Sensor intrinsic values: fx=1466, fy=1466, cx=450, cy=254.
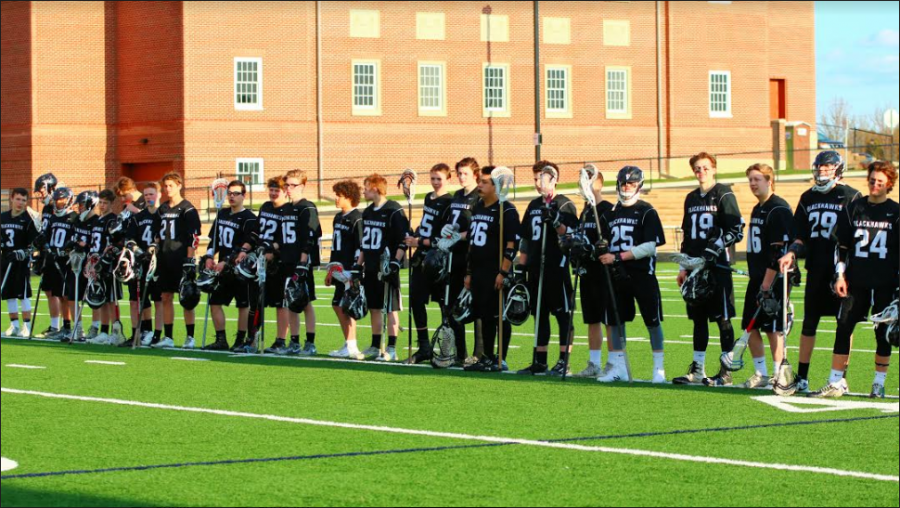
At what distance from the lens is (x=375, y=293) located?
15.5 metres

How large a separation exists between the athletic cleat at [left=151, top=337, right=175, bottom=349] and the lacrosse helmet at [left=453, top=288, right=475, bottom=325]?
14.5ft

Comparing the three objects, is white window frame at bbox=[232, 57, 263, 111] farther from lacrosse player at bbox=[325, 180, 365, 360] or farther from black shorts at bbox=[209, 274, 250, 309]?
lacrosse player at bbox=[325, 180, 365, 360]

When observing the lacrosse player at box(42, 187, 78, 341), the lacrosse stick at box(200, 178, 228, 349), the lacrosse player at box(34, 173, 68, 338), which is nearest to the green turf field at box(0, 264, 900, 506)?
the lacrosse stick at box(200, 178, 228, 349)

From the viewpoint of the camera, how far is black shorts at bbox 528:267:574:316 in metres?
13.8

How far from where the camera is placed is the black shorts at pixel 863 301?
11.7 meters

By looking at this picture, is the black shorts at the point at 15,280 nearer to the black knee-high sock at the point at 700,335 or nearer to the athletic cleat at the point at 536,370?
the athletic cleat at the point at 536,370

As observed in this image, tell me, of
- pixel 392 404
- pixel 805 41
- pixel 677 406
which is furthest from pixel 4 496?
pixel 805 41

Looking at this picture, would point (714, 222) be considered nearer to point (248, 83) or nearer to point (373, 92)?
point (248, 83)

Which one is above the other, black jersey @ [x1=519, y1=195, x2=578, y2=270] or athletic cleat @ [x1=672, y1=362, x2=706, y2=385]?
black jersey @ [x1=519, y1=195, x2=578, y2=270]

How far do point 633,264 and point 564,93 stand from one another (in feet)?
130

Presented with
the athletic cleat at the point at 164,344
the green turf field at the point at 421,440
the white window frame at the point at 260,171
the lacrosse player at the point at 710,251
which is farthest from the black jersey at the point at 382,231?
the white window frame at the point at 260,171

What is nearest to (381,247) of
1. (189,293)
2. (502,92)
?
(189,293)

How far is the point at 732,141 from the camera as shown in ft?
181

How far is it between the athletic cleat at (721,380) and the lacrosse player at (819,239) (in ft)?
2.34
